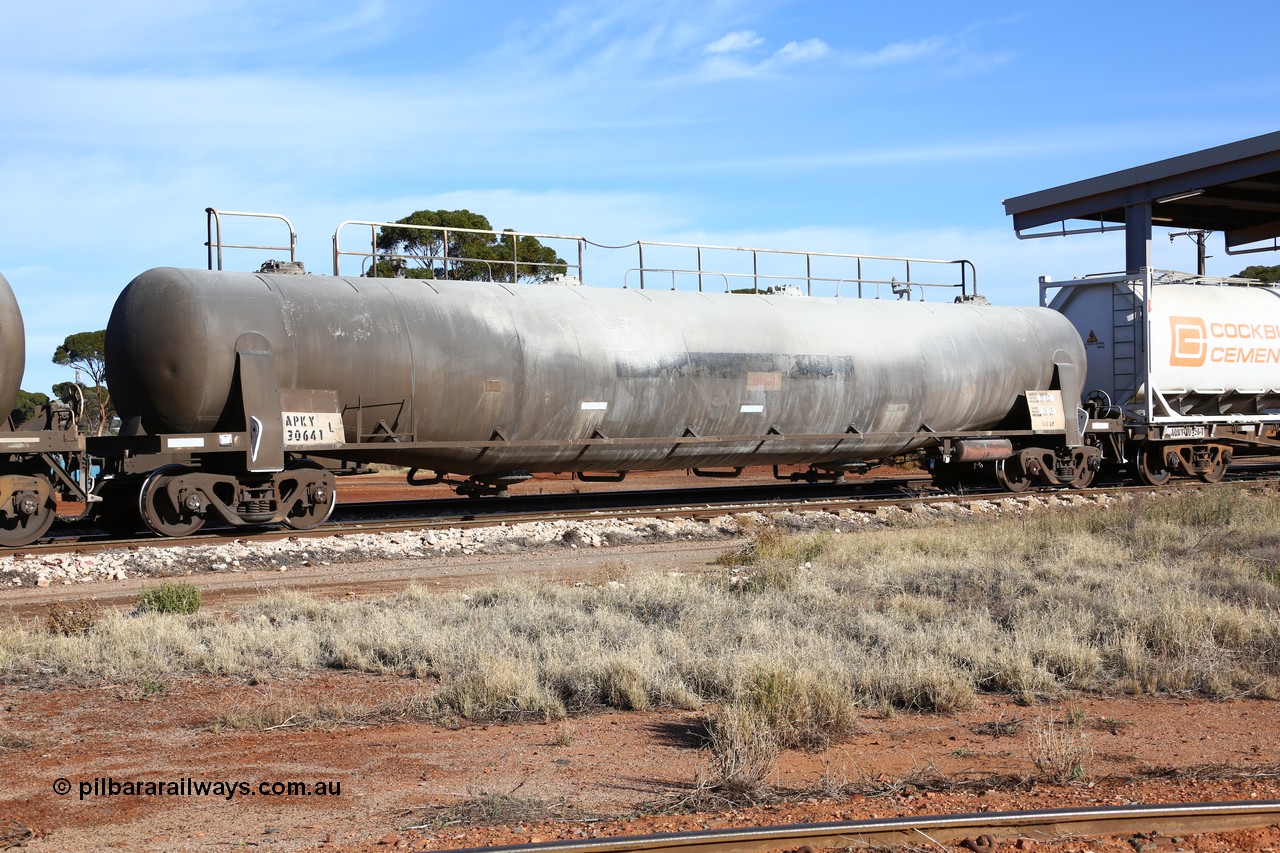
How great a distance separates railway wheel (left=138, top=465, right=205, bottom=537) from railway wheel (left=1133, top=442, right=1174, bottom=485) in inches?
786

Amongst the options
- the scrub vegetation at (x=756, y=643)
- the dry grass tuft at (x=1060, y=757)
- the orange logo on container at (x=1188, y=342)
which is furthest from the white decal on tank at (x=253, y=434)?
the orange logo on container at (x=1188, y=342)

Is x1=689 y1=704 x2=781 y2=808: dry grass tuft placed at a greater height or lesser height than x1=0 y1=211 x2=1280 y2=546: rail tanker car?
lesser

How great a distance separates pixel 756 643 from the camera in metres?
9.26

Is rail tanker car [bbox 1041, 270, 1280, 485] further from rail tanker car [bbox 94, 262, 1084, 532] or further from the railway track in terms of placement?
rail tanker car [bbox 94, 262, 1084, 532]

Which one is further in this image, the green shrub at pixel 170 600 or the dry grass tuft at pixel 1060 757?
the green shrub at pixel 170 600

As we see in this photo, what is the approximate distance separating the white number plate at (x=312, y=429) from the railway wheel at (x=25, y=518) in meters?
3.15

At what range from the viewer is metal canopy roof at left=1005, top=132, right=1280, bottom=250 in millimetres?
29891

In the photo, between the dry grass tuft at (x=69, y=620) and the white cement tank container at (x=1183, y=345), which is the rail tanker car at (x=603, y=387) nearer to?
the white cement tank container at (x=1183, y=345)

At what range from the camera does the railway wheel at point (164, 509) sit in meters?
15.3

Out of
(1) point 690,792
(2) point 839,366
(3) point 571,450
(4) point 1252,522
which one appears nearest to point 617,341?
(3) point 571,450

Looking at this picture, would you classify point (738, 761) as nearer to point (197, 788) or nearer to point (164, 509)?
point (197, 788)

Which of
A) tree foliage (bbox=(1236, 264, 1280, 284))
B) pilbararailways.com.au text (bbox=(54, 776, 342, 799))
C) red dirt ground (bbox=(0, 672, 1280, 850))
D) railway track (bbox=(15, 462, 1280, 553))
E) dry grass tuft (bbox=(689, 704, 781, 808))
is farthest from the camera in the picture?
tree foliage (bbox=(1236, 264, 1280, 284))

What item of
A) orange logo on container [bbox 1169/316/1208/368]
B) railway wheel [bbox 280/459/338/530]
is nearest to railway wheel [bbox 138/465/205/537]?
railway wheel [bbox 280/459/338/530]

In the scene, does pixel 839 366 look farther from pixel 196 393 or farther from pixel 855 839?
pixel 855 839
